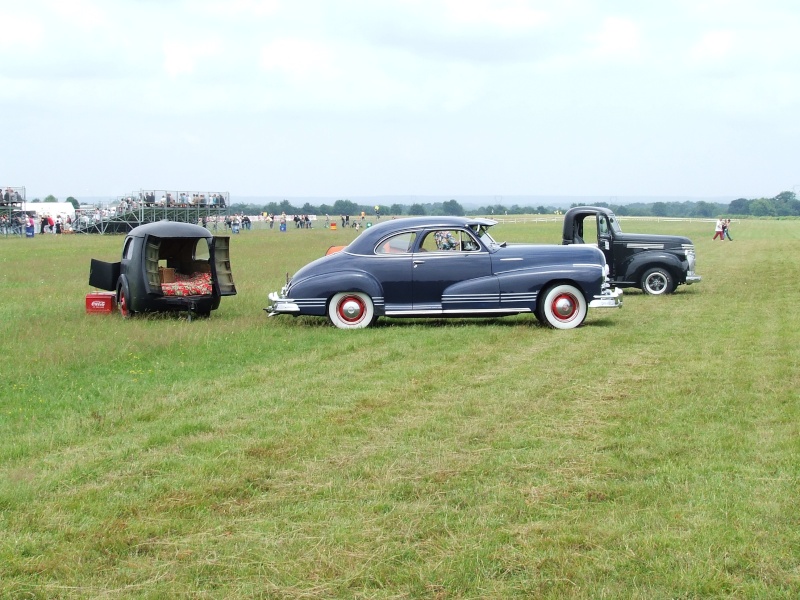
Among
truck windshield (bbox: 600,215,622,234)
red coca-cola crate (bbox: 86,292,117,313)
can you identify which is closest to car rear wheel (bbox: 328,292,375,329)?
red coca-cola crate (bbox: 86,292,117,313)

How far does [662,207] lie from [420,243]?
133648 mm

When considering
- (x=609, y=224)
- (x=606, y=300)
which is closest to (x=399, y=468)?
(x=606, y=300)

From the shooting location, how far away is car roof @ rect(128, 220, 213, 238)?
1664 cm

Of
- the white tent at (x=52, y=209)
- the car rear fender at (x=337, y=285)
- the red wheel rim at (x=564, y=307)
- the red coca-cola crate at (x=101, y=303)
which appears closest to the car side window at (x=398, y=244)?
the car rear fender at (x=337, y=285)

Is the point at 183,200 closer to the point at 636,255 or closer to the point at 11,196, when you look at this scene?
the point at 11,196

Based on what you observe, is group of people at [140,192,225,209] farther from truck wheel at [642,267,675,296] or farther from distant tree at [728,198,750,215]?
distant tree at [728,198,750,215]

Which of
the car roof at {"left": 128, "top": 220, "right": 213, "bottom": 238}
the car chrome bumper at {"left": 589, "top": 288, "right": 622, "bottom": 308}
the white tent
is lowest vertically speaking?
the car chrome bumper at {"left": 589, "top": 288, "right": 622, "bottom": 308}

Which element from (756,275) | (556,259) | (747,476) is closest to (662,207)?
(756,275)

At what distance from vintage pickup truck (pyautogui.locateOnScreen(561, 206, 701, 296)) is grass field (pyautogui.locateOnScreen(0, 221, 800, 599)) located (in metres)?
7.76

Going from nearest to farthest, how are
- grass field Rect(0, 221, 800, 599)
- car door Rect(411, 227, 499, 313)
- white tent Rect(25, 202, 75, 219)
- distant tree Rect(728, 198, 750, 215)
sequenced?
1. grass field Rect(0, 221, 800, 599)
2. car door Rect(411, 227, 499, 313)
3. white tent Rect(25, 202, 75, 219)
4. distant tree Rect(728, 198, 750, 215)

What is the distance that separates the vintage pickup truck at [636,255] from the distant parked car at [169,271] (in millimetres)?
8098

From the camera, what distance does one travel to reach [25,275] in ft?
89.9

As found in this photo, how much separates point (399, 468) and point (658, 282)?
1582cm

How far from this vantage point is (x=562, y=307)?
15.4 metres
